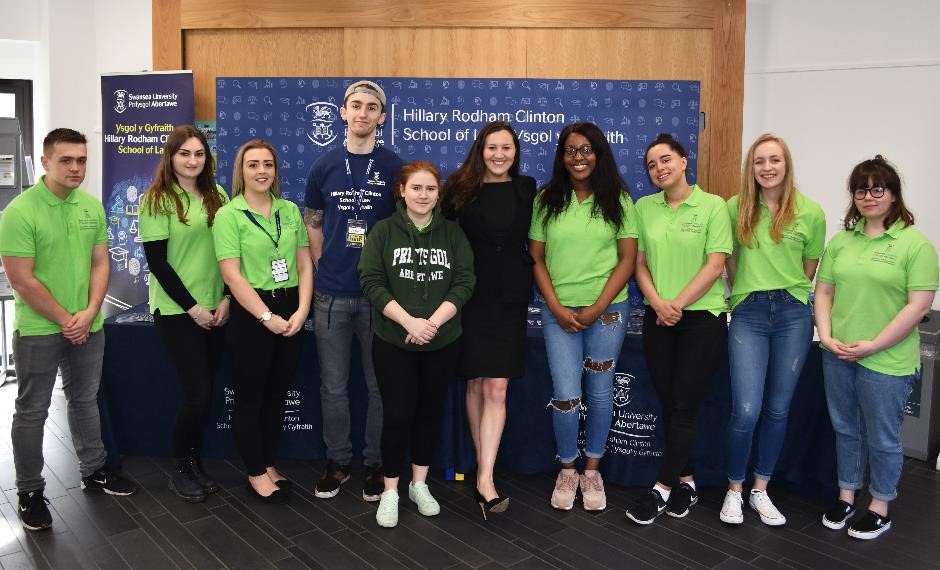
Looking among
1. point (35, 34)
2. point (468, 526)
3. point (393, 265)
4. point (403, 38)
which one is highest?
point (35, 34)

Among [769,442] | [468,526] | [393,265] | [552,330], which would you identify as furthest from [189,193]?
[769,442]

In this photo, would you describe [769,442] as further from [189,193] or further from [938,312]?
[189,193]

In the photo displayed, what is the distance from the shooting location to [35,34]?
598 centimetres

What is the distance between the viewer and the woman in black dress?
108 inches

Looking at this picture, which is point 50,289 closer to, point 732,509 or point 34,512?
point 34,512

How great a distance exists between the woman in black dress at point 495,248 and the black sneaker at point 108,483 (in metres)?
1.54

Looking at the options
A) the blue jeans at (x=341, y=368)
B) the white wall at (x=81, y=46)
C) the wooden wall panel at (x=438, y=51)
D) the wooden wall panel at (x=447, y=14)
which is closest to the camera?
the blue jeans at (x=341, y=368)

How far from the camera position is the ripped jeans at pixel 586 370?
2.85 meters

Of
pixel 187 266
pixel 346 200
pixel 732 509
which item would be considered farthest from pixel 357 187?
pixel 732 509

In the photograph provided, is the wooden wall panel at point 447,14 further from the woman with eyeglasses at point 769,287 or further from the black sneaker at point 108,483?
the black sneaker at point 108,483

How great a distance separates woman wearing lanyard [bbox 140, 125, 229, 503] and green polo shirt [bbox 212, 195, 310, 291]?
142mm

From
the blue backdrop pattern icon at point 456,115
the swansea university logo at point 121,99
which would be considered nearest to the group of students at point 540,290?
the blue backdrop pattern icon at point 456,115

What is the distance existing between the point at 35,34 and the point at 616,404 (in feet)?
19.0

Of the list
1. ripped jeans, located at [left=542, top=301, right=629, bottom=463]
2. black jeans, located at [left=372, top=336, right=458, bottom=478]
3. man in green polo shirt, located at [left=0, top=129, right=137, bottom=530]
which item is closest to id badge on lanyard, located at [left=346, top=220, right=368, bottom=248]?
black jeans, located at [left=372, top=336, right=458, bottom=478]
